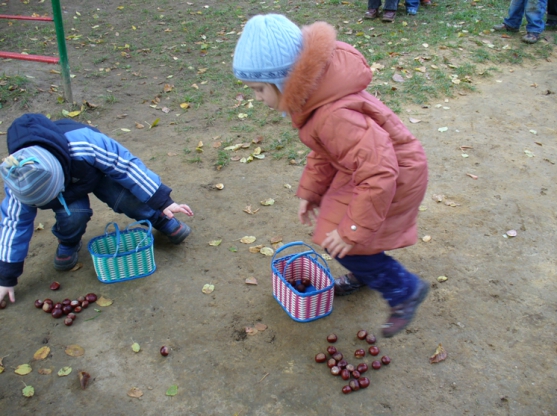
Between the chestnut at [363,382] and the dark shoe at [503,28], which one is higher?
the dark shoe at [503,28]

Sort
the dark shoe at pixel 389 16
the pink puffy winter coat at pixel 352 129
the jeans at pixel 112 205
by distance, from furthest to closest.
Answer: the dark shoe at pixel 389 16 < the jeans at pixel 112 205 < the pink puffy winter coat at pixel 352 129

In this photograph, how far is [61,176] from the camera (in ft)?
9.76

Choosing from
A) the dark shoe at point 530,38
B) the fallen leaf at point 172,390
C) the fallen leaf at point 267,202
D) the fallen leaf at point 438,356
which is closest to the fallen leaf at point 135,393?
the fallen leaf at point 172,390

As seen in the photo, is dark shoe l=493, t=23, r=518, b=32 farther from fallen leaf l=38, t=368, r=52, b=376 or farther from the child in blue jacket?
fallen leaf l=38, t=368, r=52, b=376

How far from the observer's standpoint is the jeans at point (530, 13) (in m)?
6.80

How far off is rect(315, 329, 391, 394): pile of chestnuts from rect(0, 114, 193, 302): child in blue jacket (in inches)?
52.9

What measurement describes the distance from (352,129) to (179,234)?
1922 millimetres

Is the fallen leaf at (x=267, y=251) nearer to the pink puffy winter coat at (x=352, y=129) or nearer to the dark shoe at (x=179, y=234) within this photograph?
the dark shoe at (x=179, y=234)

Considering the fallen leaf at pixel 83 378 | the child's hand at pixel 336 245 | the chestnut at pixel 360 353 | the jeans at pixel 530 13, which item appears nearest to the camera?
the child's hand at pixel 336 245

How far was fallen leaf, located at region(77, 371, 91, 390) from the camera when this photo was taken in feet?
8.77

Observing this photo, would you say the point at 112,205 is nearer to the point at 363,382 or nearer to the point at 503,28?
the point at 363,382

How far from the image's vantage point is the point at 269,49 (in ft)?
6.84

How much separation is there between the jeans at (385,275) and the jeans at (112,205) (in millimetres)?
1534

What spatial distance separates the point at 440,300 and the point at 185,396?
1.61 meters
